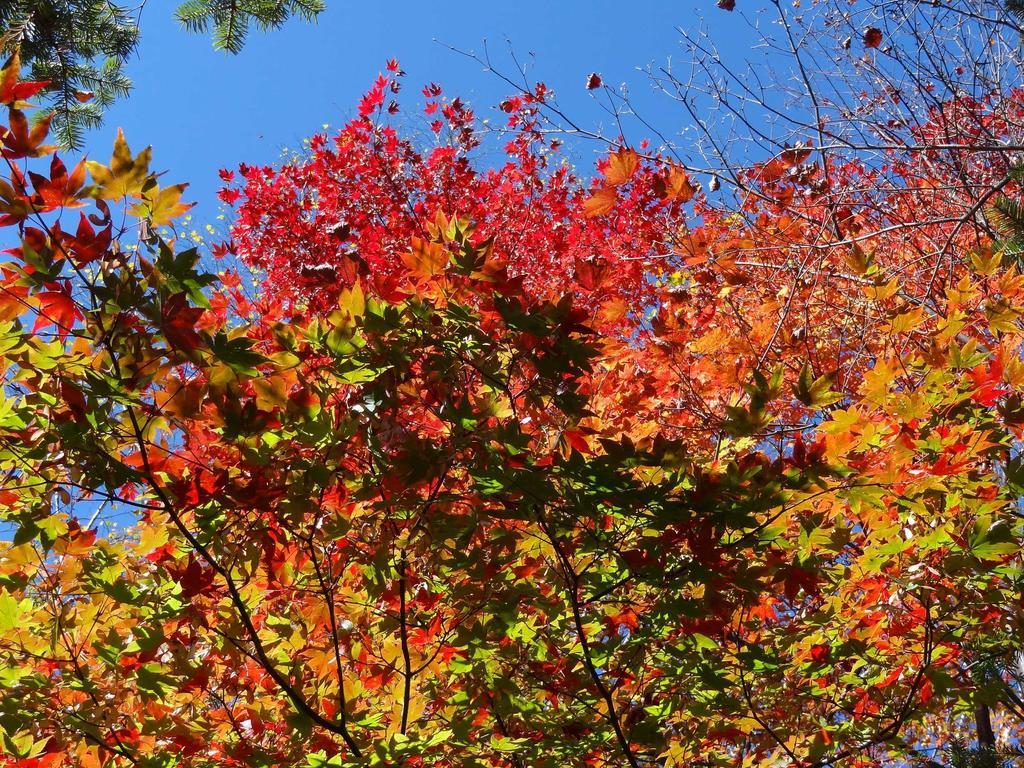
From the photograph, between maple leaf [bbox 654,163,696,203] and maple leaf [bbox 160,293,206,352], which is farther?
maple leaf [bbox 654,163,696,203]

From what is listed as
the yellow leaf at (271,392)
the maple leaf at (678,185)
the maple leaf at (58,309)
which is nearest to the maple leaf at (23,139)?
the maple leaf at (58,309)

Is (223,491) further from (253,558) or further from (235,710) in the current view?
(235,710)

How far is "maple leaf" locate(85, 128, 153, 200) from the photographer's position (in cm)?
196

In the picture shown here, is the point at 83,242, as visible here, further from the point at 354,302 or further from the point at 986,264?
the point at 986,264

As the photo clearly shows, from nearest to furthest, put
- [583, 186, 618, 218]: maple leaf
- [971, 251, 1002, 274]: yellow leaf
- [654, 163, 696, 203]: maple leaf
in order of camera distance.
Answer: [971, 251, 1002, 274]: yellow leaf, [583, 186, 618, 218]: maple leaf, [654, 163, 696, 203]: maple leaf

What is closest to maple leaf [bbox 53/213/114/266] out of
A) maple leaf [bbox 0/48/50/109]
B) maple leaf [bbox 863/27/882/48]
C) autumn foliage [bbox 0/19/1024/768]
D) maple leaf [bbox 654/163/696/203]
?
autumn foliage [bbox 0/19/1024/768]

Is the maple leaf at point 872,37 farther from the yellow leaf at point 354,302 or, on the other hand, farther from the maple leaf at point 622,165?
the yellow leaf at point 354,302

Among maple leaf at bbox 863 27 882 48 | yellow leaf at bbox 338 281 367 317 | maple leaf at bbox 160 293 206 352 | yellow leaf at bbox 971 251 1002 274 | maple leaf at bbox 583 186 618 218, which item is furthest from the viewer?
maple leaf at bbox 863 27 882 48

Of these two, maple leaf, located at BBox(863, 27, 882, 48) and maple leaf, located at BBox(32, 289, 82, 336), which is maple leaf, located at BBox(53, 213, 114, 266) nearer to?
maple leaf, located at BBox(32, 289, 82, 336)

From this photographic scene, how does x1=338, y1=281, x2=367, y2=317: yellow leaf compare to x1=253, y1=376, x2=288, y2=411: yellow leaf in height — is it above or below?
above

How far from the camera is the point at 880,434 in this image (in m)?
2.51

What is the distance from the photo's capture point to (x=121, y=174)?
6.48 ft

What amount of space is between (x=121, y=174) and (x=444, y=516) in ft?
4.16

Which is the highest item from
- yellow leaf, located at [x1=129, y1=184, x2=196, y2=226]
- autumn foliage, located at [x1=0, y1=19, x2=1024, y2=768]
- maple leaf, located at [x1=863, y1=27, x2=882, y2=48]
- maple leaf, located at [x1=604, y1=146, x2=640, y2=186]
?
maple leaf, located at [x1=863, y1=27, x2=882, y2=48]
